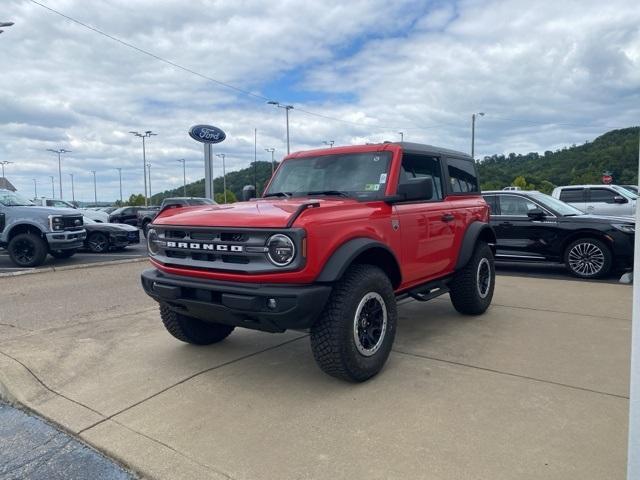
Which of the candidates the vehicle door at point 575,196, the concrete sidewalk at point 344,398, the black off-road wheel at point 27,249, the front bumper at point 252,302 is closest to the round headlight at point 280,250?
the front bumper at point 252,302

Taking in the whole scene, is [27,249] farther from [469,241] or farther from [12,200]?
[469,241]

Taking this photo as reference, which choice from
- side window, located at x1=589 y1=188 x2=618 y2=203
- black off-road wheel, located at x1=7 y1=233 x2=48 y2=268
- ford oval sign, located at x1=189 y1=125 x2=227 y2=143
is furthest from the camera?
ford oval sign, located at x1=189 y1=125 x2=227 y2=143

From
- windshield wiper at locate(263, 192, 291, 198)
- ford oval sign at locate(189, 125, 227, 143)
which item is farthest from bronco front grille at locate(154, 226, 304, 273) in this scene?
ford oval sign at locate(189, 125, 227, 143)

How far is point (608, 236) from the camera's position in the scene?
823 centimetres

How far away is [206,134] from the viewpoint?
21719 mm

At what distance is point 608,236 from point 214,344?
22.5ft

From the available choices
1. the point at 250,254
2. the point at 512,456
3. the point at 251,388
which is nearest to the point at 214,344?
the point at 251,388

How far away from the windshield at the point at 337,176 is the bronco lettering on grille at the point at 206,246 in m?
1.21

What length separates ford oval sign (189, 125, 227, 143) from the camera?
21.2 m

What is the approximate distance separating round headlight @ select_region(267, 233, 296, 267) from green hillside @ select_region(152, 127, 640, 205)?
19.7 meters

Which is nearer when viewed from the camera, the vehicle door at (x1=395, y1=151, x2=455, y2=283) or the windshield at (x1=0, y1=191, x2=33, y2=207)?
the vehicle door at (x1=395, y1=151, x2=455, y2=283)

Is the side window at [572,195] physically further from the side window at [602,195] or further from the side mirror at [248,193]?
the side mirror at [248,193]

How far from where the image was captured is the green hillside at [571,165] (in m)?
25.3

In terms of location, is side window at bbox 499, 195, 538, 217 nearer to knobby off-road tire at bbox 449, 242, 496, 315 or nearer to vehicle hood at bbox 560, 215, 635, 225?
vehicle hood at bbox 560, 215, 635, 225
